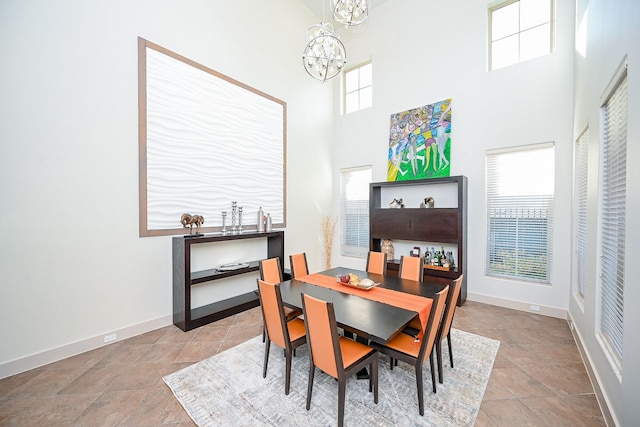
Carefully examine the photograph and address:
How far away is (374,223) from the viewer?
4816 mm

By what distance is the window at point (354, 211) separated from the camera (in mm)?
5551

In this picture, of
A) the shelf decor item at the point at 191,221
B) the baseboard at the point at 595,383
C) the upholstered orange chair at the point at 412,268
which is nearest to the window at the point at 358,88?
the upholstered orange chair at the point at 412,268

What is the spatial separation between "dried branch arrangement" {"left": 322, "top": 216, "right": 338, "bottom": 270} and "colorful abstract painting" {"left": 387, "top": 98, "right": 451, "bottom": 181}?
167 centimetres

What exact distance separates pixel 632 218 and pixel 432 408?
1.75m

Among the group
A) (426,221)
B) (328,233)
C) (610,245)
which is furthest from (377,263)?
(328,233)

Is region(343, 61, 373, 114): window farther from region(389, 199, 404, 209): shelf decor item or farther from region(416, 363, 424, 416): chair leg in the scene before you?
region(416, 363, 424, 416): chair leg

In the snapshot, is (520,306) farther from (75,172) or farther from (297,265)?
(75,172)

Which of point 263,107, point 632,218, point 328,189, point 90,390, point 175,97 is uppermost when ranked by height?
point 263,107

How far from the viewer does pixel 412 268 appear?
2.95m

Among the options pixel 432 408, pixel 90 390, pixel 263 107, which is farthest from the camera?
pixel 263 107

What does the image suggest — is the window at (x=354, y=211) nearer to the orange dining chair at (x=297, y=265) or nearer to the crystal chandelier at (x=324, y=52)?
the orange dining chair at (x=297, y=265)

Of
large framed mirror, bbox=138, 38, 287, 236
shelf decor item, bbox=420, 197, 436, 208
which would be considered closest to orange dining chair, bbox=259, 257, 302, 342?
large framed mirror, bbox=138, 38, 287, 236

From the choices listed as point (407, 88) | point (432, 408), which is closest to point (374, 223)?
point (407, 88)

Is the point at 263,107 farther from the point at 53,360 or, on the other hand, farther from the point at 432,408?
the point at 432,408
